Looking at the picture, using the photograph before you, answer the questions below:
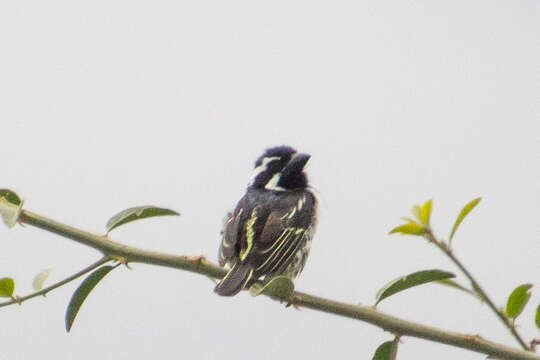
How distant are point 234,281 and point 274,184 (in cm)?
191

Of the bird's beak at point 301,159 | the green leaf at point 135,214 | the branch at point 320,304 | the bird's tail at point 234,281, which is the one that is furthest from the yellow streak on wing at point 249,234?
the branch at point 320,304

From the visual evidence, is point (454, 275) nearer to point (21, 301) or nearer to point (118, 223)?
point (118, 223)

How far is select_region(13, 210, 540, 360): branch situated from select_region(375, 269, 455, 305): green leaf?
6.2 inches

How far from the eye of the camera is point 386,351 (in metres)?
2.09

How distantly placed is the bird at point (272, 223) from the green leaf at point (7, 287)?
1291 millimetres

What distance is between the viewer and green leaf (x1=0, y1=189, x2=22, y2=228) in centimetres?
189

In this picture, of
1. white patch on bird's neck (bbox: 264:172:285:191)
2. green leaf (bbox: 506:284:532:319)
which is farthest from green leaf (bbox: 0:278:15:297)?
white patch on bird's neck (bbox: 264:172:285:191)

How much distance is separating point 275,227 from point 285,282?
2.22 m

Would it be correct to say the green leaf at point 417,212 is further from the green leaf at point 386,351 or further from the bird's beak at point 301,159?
the bird's beak at point 301,159

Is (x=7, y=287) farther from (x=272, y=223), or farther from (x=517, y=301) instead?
(x=272, y=223)

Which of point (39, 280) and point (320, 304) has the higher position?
point (320, 304)

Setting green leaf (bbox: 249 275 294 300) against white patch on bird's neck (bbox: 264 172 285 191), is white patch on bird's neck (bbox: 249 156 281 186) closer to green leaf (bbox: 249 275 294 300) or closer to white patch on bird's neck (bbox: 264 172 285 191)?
white patch on bird's neck (bbox: 264 172 285 191)

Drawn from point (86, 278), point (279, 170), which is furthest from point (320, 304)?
point (279, 170)

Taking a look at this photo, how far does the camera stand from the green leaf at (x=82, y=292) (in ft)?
7.18
